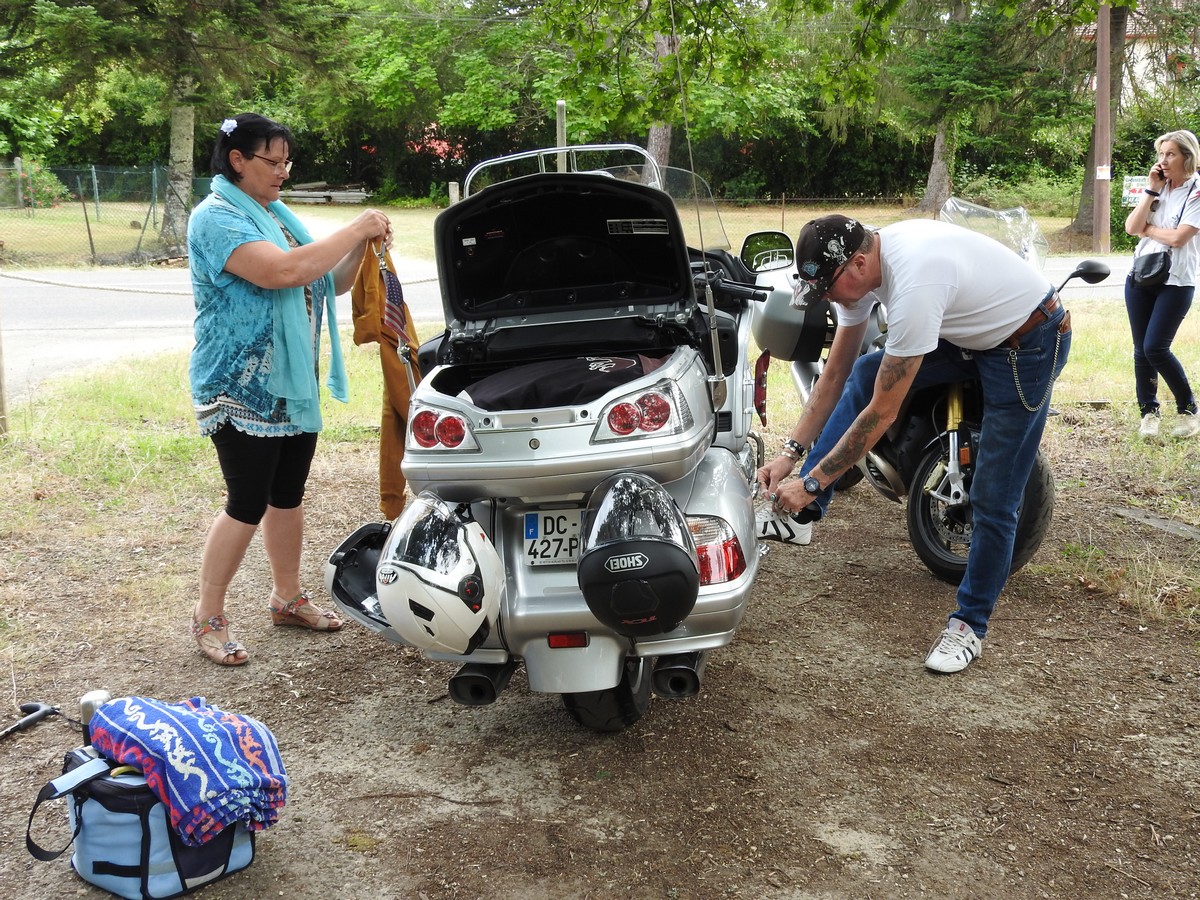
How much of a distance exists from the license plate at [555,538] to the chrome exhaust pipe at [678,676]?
0.41 m

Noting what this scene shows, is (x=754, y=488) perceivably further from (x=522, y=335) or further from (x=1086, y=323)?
(x=1086, y=323)

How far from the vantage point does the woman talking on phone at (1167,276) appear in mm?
7098

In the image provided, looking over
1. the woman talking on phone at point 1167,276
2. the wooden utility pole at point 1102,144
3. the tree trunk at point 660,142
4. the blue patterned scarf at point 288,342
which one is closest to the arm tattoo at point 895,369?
the blue patterned scarf at point 288,342

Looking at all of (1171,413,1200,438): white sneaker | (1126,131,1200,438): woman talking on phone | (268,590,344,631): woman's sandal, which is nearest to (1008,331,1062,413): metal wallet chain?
(268,590,344,631): woman's sandal

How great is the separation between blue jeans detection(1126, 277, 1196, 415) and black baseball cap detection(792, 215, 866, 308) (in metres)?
4.59

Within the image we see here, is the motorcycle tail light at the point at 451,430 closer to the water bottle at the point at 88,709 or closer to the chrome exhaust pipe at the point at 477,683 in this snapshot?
the chrome exhaust pipe at the point at 477,683

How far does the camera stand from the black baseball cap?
140 inches

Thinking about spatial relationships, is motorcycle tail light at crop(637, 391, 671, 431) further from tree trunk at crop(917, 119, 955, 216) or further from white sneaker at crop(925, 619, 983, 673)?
tree trunk at crop(917, 119, 955, 216)

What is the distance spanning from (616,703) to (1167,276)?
5510mm

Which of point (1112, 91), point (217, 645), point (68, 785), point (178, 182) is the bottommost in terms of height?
point (217, 645)

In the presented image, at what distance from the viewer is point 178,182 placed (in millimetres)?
23594

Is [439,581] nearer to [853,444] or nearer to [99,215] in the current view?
[853,444]

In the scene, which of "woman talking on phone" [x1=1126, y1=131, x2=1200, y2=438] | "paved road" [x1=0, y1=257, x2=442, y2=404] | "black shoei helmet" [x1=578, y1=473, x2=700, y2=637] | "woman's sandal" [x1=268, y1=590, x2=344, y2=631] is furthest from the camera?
"paved road" [x1=0, y1=257, x2=442, y2=404]

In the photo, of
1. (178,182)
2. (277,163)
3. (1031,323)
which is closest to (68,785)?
(277,163)
